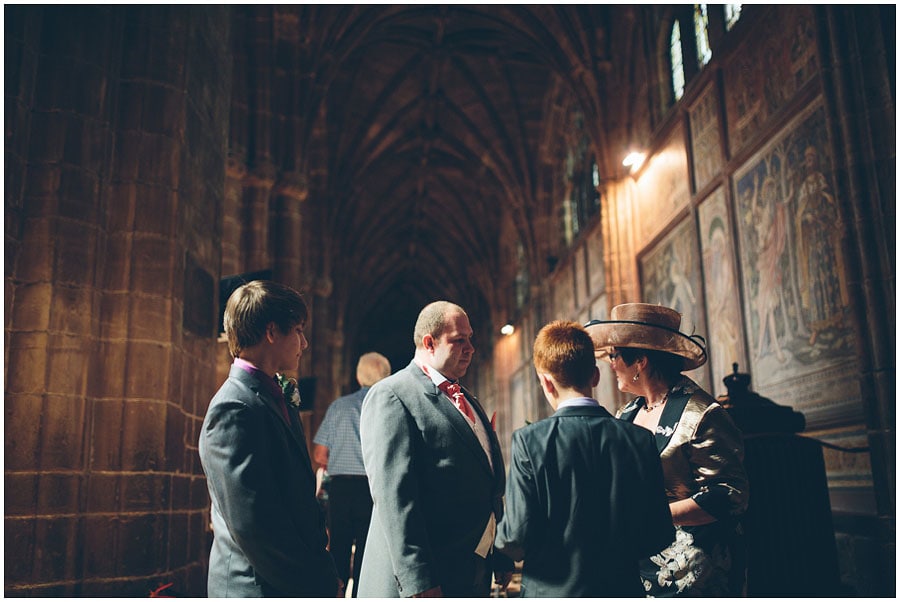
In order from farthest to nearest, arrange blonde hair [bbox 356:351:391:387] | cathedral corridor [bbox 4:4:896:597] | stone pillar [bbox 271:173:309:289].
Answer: stone pillar [bbox 271:173:309:289]
blonde hair [bbox 356:351:391:387]
cathedral corridor [bbox 4:4:896:597]

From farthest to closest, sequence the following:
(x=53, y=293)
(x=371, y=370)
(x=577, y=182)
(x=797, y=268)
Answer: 1. (x=577, y=182)
2. (x=797, y=268)
3. (x=371, y=370)
4. (x=53, y=293)

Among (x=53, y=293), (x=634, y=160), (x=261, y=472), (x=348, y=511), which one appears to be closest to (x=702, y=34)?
(x=634, y=160)

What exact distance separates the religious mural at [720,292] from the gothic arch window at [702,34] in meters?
2.18

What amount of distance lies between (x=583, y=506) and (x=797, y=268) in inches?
240

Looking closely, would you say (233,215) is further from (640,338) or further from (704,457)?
(704,457)

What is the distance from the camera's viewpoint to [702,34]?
10445 millimetres

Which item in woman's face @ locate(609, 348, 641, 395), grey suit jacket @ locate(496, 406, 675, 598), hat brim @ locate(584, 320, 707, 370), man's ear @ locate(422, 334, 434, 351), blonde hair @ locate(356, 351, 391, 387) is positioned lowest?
grey suit jacket @ locate(496, 406, 675, 598)

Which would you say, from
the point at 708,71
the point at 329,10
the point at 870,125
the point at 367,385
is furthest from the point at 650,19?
the point at 367,385

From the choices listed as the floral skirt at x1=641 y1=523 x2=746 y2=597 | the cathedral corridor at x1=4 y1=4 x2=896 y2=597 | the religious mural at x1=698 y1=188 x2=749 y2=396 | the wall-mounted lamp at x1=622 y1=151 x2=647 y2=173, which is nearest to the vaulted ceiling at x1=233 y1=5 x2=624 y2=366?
the cathedral corridor at x1=4 y1=4 x2=896 y2=597

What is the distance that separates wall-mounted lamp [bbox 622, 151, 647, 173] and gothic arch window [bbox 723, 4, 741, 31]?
8.50 feet

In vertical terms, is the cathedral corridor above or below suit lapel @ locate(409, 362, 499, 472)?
above

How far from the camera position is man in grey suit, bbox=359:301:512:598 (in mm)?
A: 2309

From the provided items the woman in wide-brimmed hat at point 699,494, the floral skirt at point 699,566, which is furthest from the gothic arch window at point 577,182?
the floral skirt at point 699,566

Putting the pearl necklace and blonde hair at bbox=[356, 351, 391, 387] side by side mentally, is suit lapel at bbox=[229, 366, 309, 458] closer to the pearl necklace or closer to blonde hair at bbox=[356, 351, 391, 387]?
the pearl necklace
